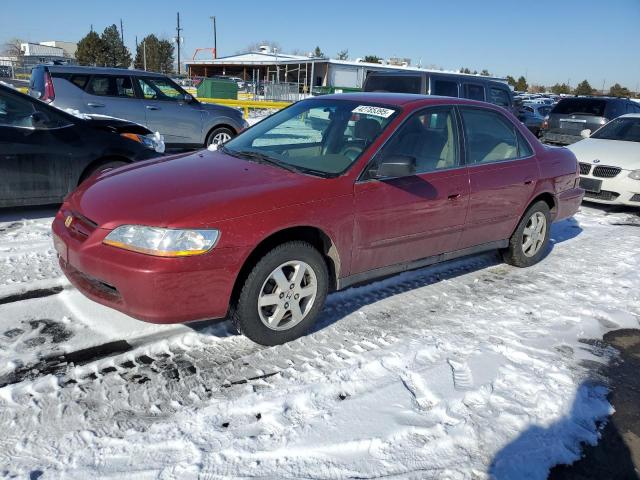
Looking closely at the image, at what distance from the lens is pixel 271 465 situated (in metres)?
2.42

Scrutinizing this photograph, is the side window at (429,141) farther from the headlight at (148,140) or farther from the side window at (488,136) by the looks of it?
the headlight at (148,140)

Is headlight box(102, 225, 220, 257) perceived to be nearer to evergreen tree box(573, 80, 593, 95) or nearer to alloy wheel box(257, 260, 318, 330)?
alloy wheel box(257, 260, 318, 330)

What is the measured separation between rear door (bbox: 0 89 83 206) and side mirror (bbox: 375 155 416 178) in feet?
12.5

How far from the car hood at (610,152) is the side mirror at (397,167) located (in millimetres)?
6040

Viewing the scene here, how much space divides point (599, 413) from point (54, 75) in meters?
9.08

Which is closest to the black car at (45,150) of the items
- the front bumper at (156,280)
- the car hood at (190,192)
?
the car hood at (190,192)

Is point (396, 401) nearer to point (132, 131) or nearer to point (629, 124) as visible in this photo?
point (132, 131)

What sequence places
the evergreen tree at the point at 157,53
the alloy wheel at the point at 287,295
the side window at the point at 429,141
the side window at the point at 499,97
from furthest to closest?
the evergreen tree at the point at 157,53
the side window at the point at 499,97
the side window at the point at 429,141
the alloy wheel at the point at 287,295

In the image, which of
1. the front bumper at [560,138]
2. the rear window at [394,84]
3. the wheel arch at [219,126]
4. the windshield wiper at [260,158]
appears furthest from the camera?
the front bumper at [560,138]

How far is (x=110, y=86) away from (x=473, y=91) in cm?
703

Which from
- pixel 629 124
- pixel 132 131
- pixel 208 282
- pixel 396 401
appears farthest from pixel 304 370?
pixel 629 124

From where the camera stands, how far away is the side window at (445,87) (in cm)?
1038

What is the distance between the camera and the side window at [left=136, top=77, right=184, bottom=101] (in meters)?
9.58

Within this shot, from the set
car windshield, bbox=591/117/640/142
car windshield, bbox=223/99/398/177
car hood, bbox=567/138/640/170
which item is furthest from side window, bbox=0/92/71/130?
car windshield, bbox=591/117/640/142
